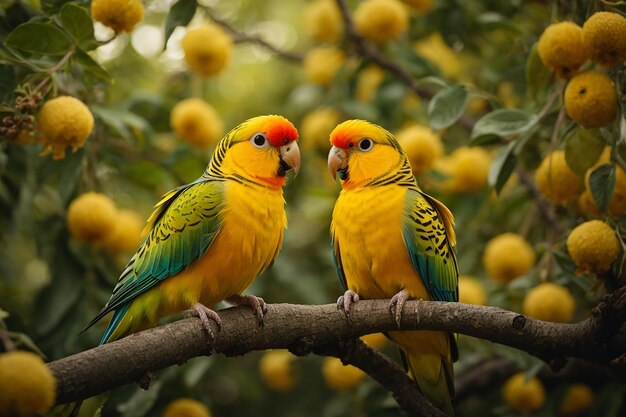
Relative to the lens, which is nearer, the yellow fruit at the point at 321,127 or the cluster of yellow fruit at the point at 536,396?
the cluster of yellow fruit at the point at 536,396

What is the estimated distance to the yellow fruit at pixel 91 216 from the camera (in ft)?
13.3

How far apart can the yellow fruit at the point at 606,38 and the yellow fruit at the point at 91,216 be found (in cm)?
278

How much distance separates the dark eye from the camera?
12.5 ft

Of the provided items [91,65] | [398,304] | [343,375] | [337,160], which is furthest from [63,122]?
[343,375]

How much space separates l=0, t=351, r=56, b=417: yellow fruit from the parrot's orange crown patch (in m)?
2.07

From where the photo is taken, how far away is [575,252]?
3264mm

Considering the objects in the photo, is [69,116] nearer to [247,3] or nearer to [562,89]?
[562,89]

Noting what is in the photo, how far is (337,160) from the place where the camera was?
3.78 meters

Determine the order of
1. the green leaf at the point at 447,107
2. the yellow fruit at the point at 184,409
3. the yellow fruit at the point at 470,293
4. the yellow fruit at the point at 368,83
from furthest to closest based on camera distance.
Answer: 1. the yellow fruit at the point at 368,83
2. the yellow fruit at the point at 470,293
3. the yellow fruit at the point at 184,409
4. the green leaf at the point at 447,107

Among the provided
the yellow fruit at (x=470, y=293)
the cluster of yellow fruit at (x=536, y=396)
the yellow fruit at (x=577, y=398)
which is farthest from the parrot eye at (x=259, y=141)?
the yellow fruit at (x=577, y=398)

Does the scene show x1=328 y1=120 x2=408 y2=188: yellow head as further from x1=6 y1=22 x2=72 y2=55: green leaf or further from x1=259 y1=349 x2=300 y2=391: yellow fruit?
x1=259 y1=349 x2=300 y2=391: yellow fruit

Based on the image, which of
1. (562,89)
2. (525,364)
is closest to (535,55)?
(562,89)

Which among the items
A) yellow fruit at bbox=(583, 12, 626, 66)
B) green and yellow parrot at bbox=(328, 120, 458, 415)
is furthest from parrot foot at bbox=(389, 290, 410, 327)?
yellow fruit at bbox=(583, 12, 626, 66)

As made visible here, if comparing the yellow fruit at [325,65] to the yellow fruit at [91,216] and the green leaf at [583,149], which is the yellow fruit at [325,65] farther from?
the green leaf at [583,149]
